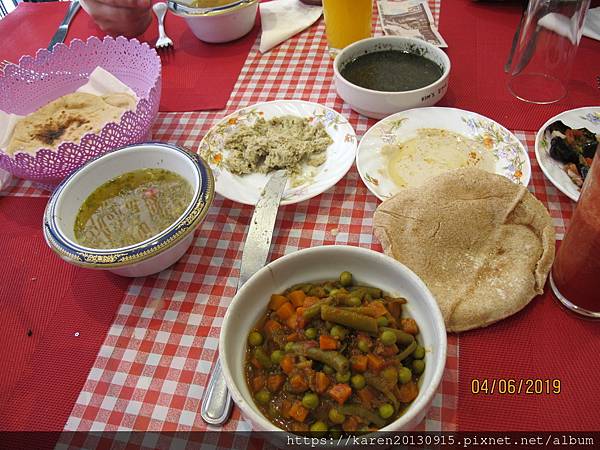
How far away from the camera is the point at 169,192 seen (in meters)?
1.57

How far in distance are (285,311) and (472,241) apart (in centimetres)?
60

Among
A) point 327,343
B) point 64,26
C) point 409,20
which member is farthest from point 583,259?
point 64,26

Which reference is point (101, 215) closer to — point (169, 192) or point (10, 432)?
point (169, 192)

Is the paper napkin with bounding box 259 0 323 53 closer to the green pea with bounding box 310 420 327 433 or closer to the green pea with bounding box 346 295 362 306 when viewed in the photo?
the green pea with bounding box 346 295 362 306

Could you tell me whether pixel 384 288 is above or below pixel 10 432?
above

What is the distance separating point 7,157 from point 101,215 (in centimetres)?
46

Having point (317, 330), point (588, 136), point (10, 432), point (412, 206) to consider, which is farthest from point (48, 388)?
point (588, 136)

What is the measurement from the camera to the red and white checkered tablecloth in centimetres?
118

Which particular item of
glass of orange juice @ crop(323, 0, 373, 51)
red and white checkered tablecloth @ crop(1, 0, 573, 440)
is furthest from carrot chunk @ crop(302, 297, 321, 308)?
glass of orange juice @ crop(323, 0, 373, 51)

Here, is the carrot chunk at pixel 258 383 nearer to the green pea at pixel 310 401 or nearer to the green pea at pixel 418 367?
the green pea at pixel 310 401

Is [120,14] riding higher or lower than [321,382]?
higher

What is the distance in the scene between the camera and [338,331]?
1069 millimetres

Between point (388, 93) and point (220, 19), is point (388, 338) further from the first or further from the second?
point (220, 19)
